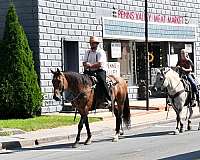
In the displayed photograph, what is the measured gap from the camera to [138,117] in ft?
68.6

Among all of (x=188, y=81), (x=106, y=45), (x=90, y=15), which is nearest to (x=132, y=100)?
(x=106, y=45)

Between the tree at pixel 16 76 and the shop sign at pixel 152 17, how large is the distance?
6.69 meters

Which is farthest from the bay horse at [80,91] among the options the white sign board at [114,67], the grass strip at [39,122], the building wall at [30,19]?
the white sign board at [114,67]

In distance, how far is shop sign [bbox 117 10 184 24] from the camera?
26406mm

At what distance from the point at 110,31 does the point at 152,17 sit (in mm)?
3563

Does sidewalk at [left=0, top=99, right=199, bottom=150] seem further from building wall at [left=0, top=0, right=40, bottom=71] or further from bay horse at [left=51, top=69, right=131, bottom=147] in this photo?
building wall at [left=0, top=0, right=40, bottom=71]

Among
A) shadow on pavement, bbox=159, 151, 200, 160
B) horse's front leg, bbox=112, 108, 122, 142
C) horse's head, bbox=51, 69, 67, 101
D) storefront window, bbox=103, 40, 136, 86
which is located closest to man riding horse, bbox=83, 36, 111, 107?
horse's front leg, bbox=112, 108, 122, 142

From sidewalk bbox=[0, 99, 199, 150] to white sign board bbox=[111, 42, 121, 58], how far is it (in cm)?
293

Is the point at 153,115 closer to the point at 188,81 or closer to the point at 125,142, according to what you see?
the point at 188,81

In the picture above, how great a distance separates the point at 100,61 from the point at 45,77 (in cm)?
787

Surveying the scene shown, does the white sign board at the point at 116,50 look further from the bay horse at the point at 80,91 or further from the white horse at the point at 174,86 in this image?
the bay horse at the point at 80,91

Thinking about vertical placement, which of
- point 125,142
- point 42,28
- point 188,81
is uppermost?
point 42,28

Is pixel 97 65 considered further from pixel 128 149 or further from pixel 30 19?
pixel 30 19

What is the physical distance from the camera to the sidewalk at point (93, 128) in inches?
600
